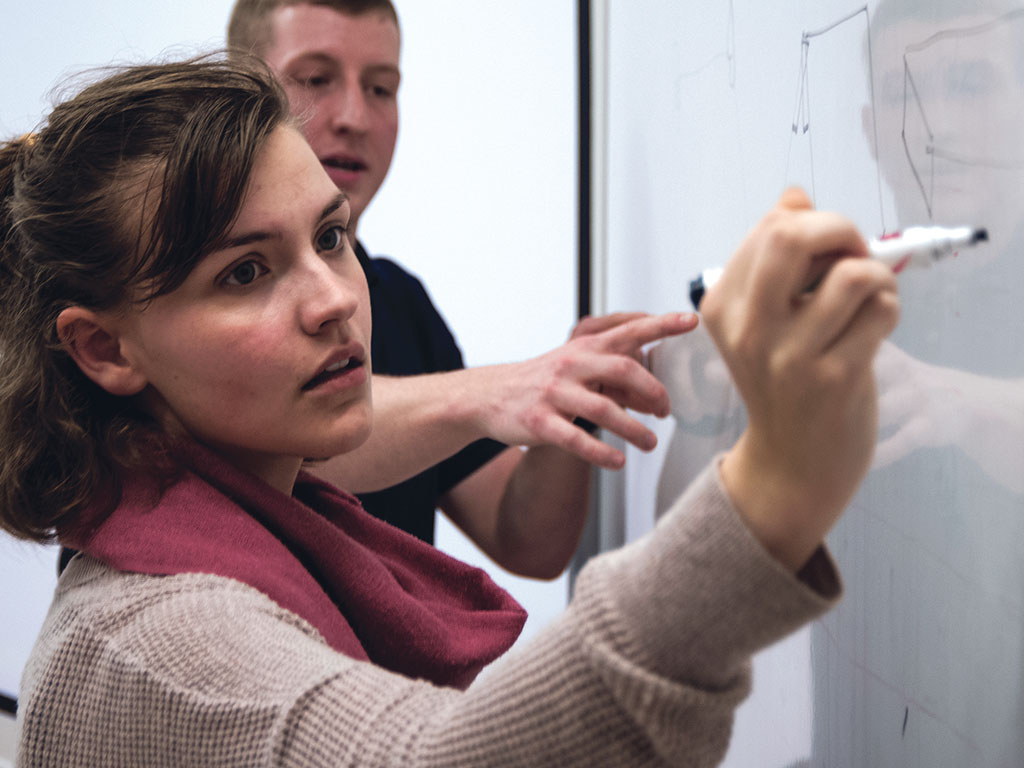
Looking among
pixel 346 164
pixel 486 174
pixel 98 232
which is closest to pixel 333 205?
pixel 98 232

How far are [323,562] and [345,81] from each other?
708mm

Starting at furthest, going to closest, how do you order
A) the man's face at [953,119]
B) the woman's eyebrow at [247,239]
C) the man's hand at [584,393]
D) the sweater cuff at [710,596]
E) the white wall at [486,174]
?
1. the white wall at [486,174]
2. the man's hand at [584,393]
3. the woman's eyebrow at [247,239]
4. the man's face at [953,119]
5. the sweater cuff at [710,596]

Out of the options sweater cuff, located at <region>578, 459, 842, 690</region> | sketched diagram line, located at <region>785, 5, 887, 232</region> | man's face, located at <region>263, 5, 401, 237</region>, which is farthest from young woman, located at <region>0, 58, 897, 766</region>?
man's face, located at <region>263, 5, 401, 237</region>

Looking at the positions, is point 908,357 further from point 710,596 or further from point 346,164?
point 346,164

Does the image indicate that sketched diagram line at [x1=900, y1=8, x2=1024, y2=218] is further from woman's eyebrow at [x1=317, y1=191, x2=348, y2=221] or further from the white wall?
the white wall

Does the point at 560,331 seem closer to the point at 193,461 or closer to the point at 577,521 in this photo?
the point at 577,521

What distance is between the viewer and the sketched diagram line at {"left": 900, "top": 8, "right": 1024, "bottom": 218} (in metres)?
0.44

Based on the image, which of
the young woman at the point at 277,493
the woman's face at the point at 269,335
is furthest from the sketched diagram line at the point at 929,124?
the woman's face at the point at 269,335

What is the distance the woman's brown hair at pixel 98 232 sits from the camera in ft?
1.77

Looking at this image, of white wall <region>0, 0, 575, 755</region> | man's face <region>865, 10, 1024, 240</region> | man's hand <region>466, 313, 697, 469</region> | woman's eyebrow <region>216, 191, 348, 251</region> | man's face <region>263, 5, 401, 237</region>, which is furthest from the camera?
white wall <region>0, 0, 575, 755</region>

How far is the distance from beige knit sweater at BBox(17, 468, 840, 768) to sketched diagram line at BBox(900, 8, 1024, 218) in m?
0.25

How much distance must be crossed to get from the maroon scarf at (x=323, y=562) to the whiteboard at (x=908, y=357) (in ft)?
0.78

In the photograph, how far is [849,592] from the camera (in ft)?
1.94

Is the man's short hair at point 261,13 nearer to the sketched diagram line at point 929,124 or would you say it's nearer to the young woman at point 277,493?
the young woman at point 277,493
